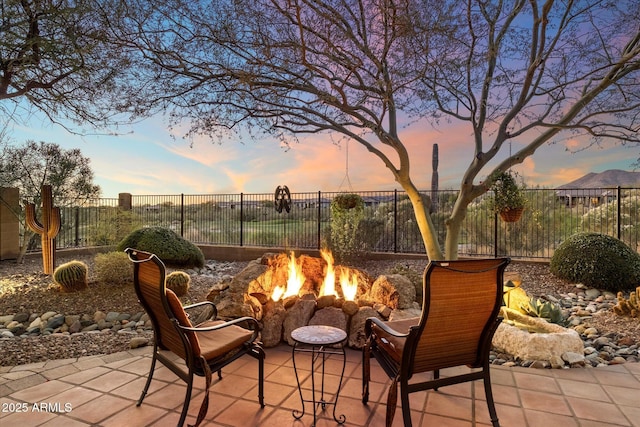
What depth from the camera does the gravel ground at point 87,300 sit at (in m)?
3.64

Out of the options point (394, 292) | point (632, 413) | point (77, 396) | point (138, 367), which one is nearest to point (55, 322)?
point (138, 367)

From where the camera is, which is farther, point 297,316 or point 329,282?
point 329,282

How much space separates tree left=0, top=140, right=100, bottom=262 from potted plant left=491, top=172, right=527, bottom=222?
1103 cm

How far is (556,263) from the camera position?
23.0ft

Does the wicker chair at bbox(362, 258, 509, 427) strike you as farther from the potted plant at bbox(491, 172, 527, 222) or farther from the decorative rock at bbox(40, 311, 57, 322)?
the decorative rock at bbox(40, 311, 57, 322)

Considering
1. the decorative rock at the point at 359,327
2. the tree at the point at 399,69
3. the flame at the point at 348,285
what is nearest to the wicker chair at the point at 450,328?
the decorative rock at the point at 359,327

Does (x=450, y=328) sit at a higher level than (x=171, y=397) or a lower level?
higher

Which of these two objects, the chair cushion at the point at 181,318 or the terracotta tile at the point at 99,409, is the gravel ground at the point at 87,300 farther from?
the chair cushion at the point at 181,318

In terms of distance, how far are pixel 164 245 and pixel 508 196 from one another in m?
7.24

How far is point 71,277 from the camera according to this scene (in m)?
6.05

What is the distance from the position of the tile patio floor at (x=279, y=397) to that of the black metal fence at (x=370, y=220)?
6.23 metres

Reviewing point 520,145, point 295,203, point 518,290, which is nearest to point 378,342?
point 518,290

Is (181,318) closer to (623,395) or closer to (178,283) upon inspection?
(623,395)

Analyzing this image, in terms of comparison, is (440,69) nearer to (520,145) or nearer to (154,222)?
(520,145)
